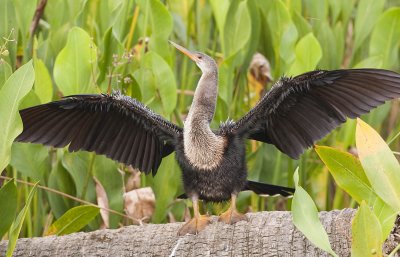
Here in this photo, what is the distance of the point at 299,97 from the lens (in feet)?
13.5

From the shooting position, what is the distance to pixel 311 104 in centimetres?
414

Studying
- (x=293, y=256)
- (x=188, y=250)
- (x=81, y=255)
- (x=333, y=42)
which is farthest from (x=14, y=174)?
(x=333, y=42)

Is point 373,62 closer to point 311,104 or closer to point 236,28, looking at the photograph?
point 236,28

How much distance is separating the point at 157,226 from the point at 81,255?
0.32 m

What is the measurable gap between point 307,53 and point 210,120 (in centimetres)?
85

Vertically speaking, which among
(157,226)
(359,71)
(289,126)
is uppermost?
(359,71)

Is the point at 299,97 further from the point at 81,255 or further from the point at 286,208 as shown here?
the point at 286,208

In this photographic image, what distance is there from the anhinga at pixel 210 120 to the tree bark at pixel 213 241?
0.41 ft

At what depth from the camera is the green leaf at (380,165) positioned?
3.27m

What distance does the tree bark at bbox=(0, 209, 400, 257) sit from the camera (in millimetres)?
3641

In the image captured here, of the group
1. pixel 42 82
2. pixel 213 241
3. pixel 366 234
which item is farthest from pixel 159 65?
pixel 366 234

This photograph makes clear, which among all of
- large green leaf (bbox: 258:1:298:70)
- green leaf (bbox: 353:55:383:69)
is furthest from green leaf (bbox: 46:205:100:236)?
green leaf (bbox: 353:55:383:69)

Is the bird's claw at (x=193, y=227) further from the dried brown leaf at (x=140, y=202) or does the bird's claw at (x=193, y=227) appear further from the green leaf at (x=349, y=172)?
the dried brown leaf at (x=140, y=202)

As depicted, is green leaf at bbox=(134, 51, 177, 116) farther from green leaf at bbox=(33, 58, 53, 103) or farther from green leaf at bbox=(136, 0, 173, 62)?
green leaf at bbox=(33, 58, 53, 103)
